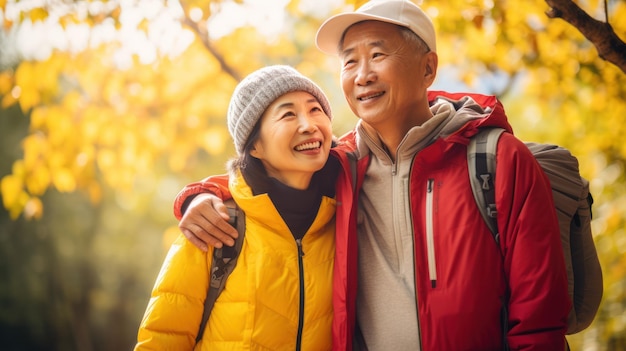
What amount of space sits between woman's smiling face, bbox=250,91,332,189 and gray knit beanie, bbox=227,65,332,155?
0.14ft

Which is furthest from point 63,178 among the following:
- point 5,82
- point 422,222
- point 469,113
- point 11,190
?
point 469,113

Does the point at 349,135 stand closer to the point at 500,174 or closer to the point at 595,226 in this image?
the point at 500,174

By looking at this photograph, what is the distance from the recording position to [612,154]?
610 centimetres

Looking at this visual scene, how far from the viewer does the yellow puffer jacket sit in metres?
2.52

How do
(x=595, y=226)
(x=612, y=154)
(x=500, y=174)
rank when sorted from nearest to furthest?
(x=500, y=174), (x=612, y=154), (x=595, y=226)

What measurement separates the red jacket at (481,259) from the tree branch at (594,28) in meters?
0.48

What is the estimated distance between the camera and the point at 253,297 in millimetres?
2521

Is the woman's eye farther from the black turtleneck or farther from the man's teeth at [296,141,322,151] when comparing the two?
the black turtleneck

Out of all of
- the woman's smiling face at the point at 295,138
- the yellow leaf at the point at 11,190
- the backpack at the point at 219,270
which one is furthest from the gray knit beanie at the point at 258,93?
the yellow leaf at the point at 11,190

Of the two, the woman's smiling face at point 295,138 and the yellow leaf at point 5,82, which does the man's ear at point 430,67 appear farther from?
the yellow leaf at point 5,82

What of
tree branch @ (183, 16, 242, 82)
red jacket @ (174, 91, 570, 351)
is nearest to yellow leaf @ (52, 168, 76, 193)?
tree branch @ (183, 16, 242, 82)

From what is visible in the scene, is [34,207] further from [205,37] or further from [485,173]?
[485,173]

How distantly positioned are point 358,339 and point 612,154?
188 inches

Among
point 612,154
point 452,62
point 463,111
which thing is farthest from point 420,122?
point 612,154
